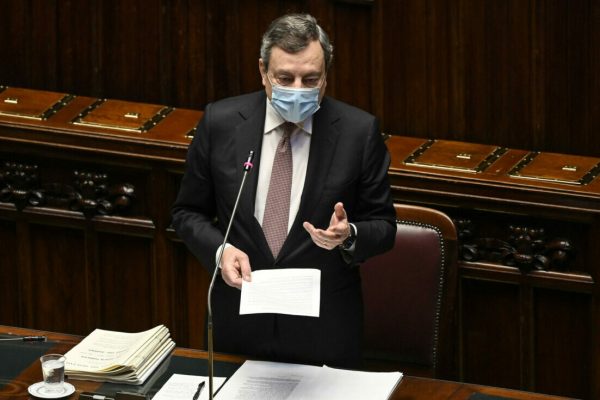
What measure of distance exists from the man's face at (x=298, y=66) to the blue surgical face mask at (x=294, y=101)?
2 cm

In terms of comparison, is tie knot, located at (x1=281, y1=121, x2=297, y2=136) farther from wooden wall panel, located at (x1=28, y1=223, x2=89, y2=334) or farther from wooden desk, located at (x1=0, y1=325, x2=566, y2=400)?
wooden wall panel, located at (x1=28, y1=223, x2=89, y2=334)

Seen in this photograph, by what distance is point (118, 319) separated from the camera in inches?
232

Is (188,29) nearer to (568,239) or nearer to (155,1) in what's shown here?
(155,1)

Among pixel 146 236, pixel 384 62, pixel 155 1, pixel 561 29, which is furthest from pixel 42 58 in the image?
pixel 561 29

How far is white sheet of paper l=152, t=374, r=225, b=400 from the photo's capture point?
3.95 m

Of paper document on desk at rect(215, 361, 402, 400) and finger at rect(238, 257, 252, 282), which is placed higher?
finger at rect(238, 257, 252, 282)

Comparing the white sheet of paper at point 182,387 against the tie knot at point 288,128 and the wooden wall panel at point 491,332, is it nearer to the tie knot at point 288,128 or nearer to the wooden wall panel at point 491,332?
the tie knot at point 288,128

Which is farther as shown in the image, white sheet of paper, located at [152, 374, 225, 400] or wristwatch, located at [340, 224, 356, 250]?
wristwatch, located at [340, 224, 356, 250]

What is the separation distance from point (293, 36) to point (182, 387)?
3.20ft

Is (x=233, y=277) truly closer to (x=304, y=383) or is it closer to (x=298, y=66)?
(x=304, y=383)

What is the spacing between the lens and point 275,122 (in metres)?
4.30

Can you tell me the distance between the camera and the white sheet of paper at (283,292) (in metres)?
3.84

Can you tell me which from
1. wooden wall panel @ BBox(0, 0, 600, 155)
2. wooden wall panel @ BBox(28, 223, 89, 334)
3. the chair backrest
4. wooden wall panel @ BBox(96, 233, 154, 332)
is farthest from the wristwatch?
wooden wall panel @ BBox(28, 223, 89, 334)

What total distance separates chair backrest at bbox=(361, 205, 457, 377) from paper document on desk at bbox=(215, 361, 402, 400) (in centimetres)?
47
